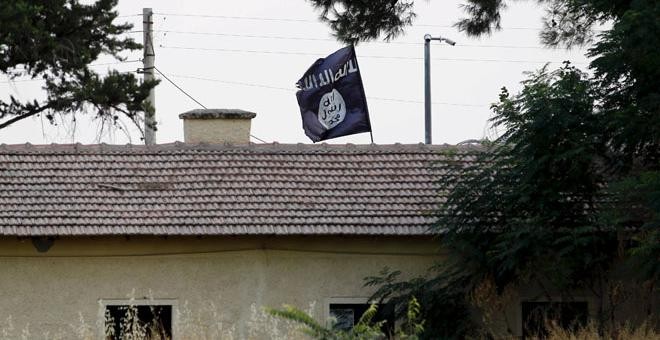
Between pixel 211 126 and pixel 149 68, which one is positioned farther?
pixel 149 68

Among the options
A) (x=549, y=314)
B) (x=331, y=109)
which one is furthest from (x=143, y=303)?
(x=331, y=109)

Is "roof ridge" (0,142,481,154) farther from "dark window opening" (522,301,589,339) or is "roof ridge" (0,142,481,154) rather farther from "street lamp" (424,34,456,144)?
"street lamp" (424,34,456,144)

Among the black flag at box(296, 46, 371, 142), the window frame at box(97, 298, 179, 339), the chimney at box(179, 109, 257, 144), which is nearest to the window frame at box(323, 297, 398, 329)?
the window frame at box(97, 298, 179, 339)

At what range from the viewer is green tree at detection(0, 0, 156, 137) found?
33.0 meters

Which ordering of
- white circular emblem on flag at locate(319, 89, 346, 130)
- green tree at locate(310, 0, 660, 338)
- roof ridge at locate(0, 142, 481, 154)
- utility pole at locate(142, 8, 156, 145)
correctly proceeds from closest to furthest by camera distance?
green tree at locate(310, 0, 660, 338), roof ridge at locate(0, 142, 481, 154), white circular emblem on flag at locate(319, 89, 346, 130), utility pole at locate(142, 8, 156, 145)

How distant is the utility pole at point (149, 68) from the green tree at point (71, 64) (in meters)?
0.25

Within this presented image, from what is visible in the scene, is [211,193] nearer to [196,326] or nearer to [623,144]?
[196,326]

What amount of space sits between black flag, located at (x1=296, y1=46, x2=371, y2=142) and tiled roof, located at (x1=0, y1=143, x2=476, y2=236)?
2786 mm

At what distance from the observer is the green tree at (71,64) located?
3297 centimetres

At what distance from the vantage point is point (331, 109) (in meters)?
26.4

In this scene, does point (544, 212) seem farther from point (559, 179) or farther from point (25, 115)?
point (25, 115)

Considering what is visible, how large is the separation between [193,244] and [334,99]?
6.07 meters

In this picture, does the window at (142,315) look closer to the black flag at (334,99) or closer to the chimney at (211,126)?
the chimney at (211,126)

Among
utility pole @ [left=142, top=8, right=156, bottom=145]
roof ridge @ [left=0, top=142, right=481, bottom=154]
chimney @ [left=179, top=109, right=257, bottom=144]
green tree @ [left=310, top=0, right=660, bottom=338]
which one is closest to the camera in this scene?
green tree @ [left=310, top=0, right=660, bottom=338]
